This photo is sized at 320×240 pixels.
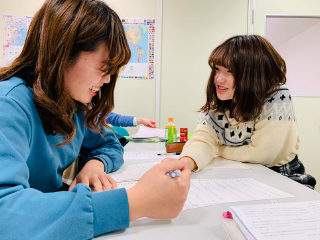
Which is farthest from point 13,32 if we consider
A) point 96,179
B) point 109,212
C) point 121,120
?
point 109,212

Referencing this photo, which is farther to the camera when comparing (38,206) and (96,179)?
(96,179)

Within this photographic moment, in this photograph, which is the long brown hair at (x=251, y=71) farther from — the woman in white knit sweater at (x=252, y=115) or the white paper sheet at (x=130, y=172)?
the white paper sheet at (x=130, y=172)

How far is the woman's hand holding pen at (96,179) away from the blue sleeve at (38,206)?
0.71 feet

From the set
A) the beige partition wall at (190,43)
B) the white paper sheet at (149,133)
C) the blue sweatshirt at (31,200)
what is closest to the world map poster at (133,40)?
the beige partition wall at (190,43)

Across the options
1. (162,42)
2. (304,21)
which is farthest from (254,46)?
(304,21)

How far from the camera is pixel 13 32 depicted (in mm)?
2412

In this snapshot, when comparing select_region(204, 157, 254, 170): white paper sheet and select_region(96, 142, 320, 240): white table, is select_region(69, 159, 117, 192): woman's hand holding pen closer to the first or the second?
select_region(96, 142, 320, 240): white table

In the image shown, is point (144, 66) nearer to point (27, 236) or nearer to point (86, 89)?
point (86, 89)

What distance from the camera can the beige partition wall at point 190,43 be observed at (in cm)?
241

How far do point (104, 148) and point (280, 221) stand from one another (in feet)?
2.23

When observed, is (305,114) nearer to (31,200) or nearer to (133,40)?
(133,40)

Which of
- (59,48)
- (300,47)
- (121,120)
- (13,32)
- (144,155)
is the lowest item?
(144,155)

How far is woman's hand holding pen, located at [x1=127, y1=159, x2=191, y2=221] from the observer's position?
0.43m

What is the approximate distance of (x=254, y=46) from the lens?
3.39ft
